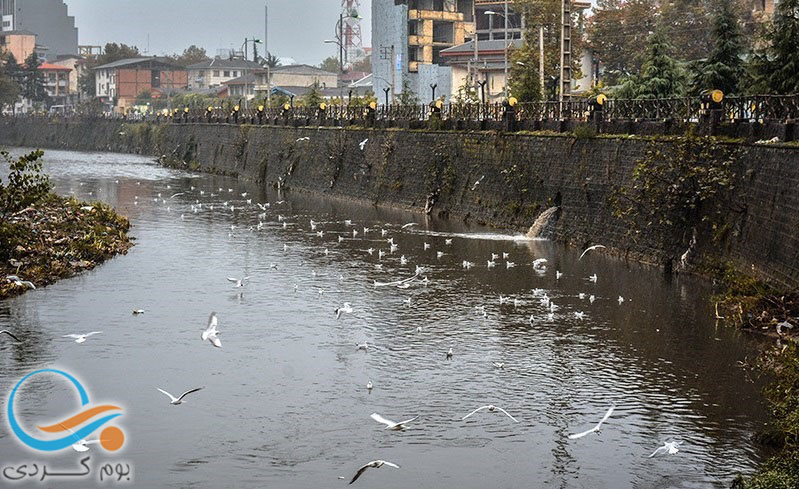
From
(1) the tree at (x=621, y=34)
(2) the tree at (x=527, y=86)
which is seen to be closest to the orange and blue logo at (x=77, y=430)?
(2) the tree at (x=527, y=86)

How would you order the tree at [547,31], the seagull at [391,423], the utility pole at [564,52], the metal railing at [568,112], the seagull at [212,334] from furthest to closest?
the tree at [547,31]
the utility pole at [564,52]
the metal railing at [568,112]
the seagull at [212,334]
the seagull at [391,423]

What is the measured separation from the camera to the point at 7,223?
99.0 feet

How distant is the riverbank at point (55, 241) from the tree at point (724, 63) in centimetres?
2240

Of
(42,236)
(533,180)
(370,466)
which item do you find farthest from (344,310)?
(533,180)

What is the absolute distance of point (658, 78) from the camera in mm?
50719

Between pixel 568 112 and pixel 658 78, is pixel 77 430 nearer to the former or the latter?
pixel 568 112

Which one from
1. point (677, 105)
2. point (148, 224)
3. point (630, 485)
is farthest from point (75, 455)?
point (148, 224)

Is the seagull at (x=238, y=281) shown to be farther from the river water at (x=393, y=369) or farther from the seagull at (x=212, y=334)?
the seagull at (x=212, y=334)

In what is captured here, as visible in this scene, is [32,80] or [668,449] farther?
[32,80]

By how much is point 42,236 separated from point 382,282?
1014 cm

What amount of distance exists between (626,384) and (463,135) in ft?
82.4

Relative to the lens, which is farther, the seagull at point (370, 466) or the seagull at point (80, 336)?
the seagull at point (80, 336)

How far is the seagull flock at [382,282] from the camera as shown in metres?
18.3

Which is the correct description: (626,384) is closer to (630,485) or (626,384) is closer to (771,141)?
(630,485)
